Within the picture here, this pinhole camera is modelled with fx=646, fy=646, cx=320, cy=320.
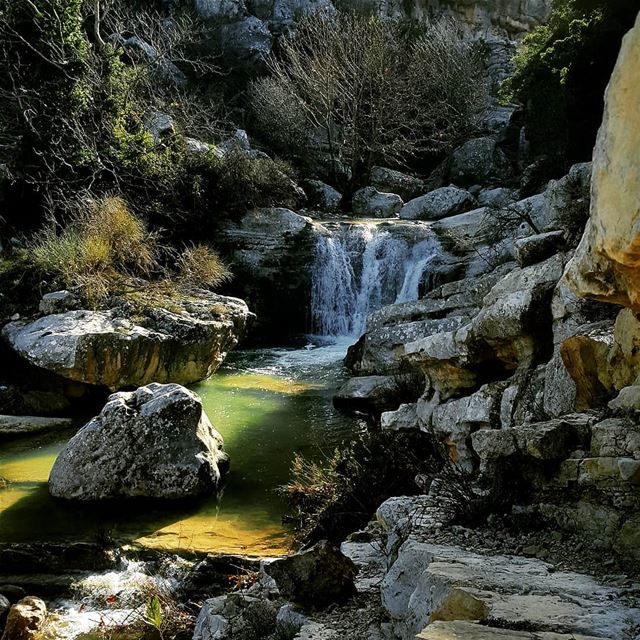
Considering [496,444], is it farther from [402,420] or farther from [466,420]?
[402,420]

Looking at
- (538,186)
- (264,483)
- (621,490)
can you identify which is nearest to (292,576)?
(621,490)

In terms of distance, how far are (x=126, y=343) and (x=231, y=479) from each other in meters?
3.67

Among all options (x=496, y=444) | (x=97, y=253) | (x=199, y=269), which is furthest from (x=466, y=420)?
(x=199, y=269)

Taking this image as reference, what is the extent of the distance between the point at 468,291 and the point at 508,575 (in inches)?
326

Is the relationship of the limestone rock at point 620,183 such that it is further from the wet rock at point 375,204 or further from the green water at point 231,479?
the wet rock at point 375,204

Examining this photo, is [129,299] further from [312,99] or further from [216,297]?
[312,99]

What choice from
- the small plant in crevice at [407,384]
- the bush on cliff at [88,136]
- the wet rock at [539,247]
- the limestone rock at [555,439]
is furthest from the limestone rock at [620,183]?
the bush on cliff at [88,136]

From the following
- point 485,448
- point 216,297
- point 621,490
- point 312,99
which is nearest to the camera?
point 621,490

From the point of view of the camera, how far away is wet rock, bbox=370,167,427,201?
79.9 feet

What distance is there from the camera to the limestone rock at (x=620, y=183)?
2.46m

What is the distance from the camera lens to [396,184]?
2445 centimetres

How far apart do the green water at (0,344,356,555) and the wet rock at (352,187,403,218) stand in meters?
10.4

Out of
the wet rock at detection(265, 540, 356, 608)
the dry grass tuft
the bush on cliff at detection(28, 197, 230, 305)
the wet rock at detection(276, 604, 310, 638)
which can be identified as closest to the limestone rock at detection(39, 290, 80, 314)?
the bush on cliff at detection(28, 197, 230, 305)

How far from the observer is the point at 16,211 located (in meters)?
15.0
